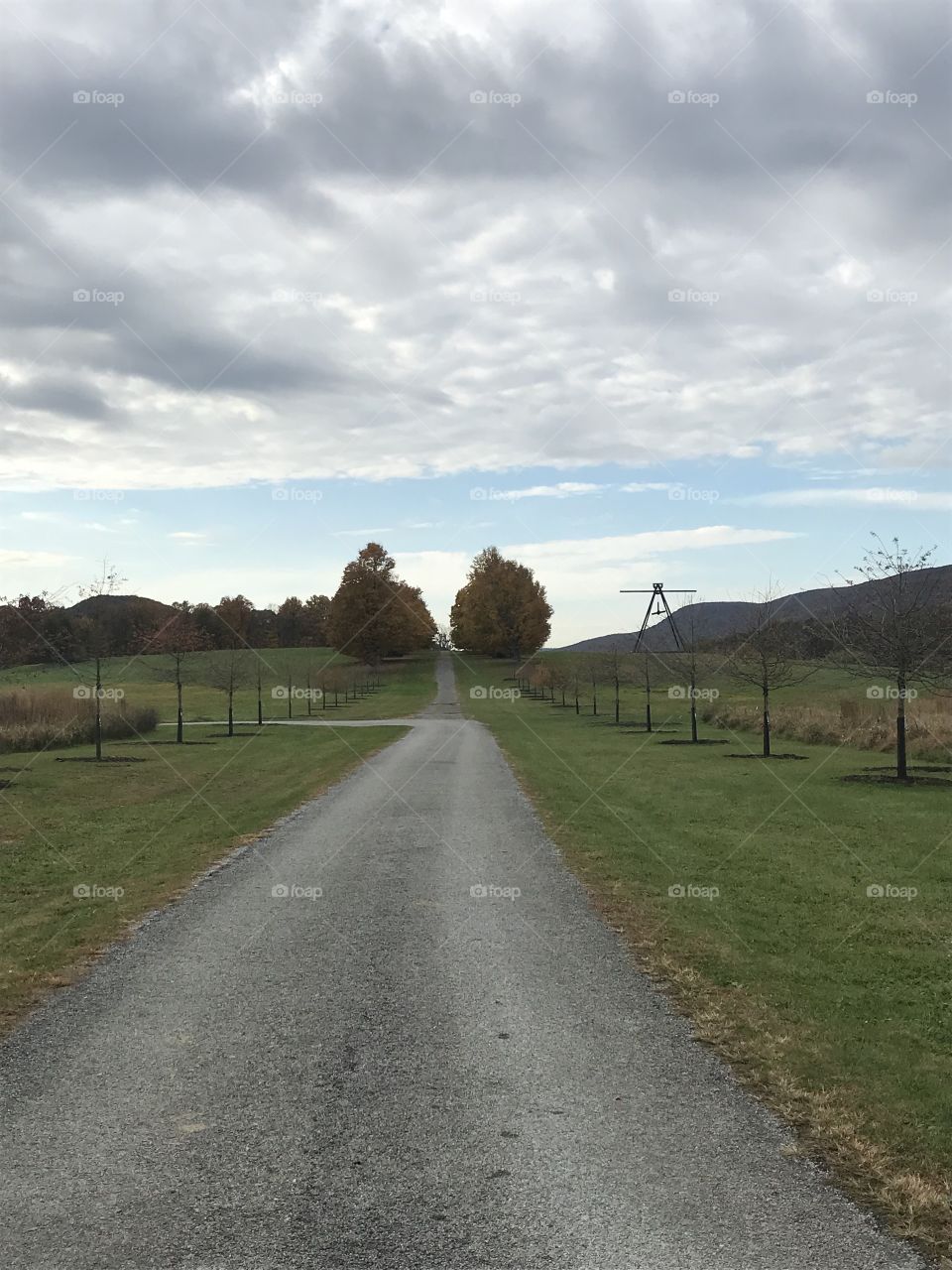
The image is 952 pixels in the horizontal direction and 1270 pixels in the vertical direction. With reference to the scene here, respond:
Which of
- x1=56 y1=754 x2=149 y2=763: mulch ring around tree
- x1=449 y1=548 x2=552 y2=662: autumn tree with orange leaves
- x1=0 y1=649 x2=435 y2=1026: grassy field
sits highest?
x1=449 y1=548 x2=552 y2=662: autumn tree with orange leaves

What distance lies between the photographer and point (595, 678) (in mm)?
56156

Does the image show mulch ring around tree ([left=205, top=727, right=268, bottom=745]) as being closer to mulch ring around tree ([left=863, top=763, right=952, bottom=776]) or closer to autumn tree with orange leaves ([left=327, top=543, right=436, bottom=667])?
mulch ring around tree ([left=863, top=763, right=952, bottom=776])

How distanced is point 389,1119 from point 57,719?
32.4 m

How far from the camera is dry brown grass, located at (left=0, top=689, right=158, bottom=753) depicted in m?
31.0

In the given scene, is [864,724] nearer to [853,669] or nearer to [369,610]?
[853,669]

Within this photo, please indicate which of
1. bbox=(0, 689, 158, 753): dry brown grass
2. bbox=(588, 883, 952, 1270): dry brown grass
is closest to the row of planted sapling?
bbox=(588, 883, 952, 1270): dry brown grass

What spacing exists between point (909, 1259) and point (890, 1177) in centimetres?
69

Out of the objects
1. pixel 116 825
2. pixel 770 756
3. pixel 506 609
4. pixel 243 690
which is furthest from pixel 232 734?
A: pixel 506 609

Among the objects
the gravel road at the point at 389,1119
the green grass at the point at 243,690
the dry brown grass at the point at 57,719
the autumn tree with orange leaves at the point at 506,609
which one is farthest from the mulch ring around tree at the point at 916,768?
the autumn tree with orange leaves at the point at 506,609

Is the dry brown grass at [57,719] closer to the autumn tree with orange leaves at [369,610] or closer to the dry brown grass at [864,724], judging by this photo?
the dry brown grass at [864,724]

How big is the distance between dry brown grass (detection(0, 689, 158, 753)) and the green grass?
1054mm

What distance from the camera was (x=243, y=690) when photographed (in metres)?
58.0

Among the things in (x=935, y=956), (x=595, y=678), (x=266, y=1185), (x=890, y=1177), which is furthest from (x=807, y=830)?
(x=595, y=678)

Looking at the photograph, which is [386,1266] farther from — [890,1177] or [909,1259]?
[890,1177]
